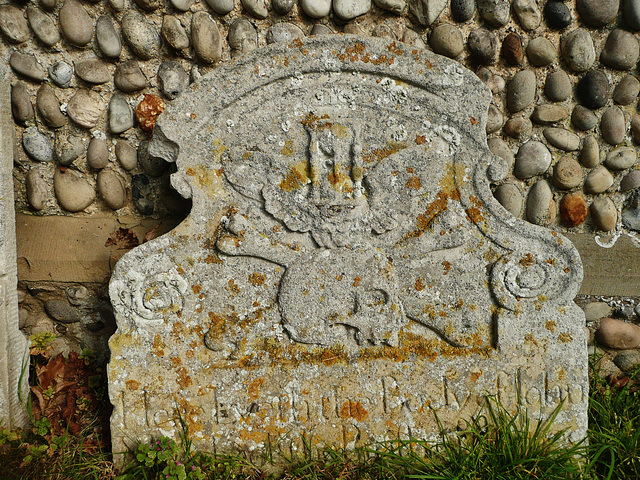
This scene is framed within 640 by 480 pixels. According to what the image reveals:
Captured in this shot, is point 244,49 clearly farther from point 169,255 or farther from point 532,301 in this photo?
point 532,301

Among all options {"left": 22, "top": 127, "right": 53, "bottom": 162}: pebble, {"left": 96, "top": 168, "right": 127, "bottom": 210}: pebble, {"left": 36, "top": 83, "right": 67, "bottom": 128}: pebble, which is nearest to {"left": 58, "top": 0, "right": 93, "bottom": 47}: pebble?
{"left": 36, "top": 83, "right": 67, "bottom": 128}: pebble

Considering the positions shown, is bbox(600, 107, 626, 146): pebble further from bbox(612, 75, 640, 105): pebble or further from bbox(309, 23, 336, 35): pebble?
bbox(309, 23, 336, 35): pebble

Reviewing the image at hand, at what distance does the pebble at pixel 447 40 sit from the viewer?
2336mm

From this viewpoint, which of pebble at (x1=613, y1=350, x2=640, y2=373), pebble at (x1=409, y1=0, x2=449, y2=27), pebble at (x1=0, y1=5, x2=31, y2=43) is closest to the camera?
pebble at (x1=0, y1=5, x2=31, y2=43)

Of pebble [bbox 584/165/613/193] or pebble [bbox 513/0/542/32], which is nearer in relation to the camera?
pebble [bbox 513/0/542/32]

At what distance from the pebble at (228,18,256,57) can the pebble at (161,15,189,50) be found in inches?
8.3

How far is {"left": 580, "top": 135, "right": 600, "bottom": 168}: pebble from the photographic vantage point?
8.25 ft

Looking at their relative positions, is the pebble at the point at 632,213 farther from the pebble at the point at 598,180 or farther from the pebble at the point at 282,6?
the pebble at the point at 282,6

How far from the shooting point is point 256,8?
227cm

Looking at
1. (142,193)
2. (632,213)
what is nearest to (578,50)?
(632,213)

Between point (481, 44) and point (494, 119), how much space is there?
35 cm

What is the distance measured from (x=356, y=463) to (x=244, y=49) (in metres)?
1.90

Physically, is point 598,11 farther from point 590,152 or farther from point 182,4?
point 182,4

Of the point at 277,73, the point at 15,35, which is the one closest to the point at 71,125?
the point at 15,35
